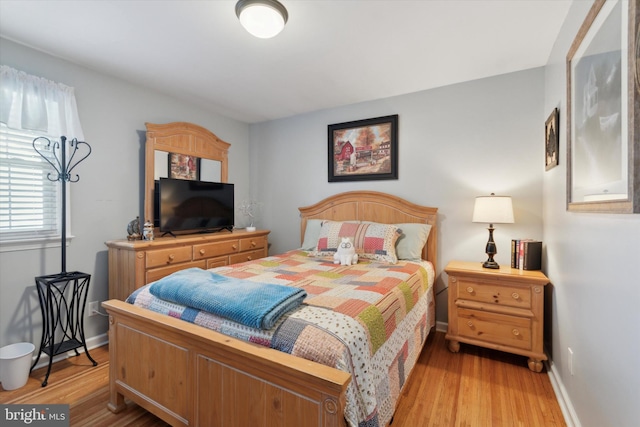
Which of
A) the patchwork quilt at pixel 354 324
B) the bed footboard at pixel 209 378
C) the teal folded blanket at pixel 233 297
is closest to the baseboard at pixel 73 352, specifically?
the bed footboard at pixel 209 378

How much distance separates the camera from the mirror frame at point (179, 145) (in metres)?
2.98

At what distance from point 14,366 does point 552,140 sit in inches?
161

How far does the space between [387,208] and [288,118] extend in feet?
6.24

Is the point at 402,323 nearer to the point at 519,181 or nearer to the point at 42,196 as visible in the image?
the point at 519,181

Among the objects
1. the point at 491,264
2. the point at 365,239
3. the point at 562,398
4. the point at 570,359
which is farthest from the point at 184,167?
the point at 562,398

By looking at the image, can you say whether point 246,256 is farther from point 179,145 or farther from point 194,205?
point 179,145

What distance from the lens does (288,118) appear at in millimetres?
4023

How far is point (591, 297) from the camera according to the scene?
1401 mm

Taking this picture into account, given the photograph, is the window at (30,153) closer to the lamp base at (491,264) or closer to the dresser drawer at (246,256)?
the dresser drawer at (246,256)

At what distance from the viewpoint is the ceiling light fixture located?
5.53 ft

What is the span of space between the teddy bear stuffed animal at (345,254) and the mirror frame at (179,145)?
78.2 inches

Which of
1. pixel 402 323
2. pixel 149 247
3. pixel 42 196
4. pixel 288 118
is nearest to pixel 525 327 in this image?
pixel 402 323

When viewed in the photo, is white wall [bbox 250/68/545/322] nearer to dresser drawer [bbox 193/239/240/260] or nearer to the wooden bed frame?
dresser drawer [bbox 193/239/240/260]

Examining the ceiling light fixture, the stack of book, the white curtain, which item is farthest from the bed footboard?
the stack of book
